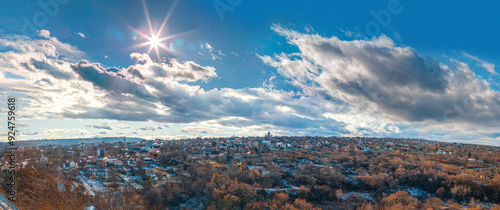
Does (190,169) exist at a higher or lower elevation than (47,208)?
lower

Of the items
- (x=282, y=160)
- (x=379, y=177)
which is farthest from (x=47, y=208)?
(x=282, y=160)

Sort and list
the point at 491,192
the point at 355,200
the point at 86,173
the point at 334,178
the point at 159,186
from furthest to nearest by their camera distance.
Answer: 1. the point at 334,178
2. the point at 86,173
3. the point at 491,192
4. the point at 355,200
5. the point at 159,186

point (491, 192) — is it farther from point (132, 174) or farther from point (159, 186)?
point (132, 174)

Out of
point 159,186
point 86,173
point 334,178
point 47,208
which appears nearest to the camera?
point 47,208

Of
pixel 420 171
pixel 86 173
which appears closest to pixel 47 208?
pixel 86 173

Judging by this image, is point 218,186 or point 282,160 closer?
point 218,186

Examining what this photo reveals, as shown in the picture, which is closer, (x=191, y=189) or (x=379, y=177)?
(x=191, y=189)

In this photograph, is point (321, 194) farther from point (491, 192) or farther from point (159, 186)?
point (491, 192)

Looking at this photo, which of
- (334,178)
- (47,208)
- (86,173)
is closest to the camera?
(47,208)

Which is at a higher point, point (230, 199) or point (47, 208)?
point (47, 208)
